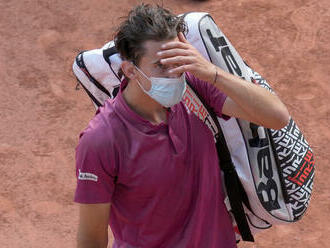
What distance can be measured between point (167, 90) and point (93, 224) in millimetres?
669

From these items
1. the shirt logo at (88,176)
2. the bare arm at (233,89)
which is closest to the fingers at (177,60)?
the bare arm at (233,89)

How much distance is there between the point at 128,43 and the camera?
10.4 feet

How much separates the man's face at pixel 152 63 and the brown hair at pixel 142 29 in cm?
2

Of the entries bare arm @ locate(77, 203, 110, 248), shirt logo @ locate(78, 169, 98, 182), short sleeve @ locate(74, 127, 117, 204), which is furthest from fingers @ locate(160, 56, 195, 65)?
bare arm @ locate(77, 203, 110, 248)

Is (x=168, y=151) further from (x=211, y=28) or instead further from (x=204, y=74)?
(x=211, y=28)

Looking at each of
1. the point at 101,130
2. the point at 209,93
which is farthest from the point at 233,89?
the point at 101,130

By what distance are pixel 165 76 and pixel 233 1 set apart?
595cm

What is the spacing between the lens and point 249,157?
3490 millimetres

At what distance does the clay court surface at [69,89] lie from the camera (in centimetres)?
609

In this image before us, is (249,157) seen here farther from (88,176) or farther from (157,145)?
(88,176)

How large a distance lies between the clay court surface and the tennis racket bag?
229 centimetres

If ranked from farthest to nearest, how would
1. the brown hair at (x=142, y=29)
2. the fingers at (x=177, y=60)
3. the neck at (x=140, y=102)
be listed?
the neck at (x=140, y=102)
the brown hair at (x=142, y=29)
the fingers at (x=177, y=60)

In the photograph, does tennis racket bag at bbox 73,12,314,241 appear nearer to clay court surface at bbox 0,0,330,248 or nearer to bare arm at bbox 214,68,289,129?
bare arm at bbox 214,68,289,129

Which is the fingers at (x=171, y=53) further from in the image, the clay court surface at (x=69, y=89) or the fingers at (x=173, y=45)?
the clay court surface at (x=69, y=89)
